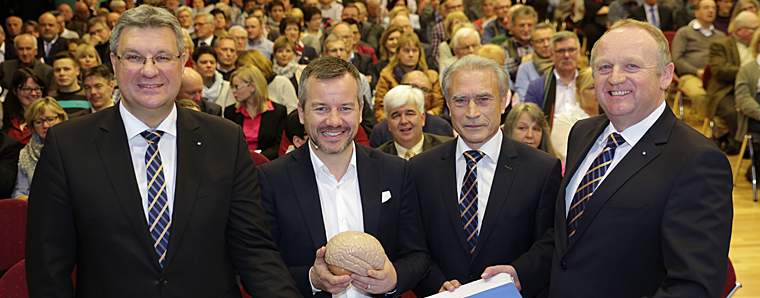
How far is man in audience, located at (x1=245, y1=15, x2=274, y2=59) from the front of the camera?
851 cm

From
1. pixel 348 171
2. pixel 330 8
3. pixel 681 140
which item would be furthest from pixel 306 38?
pixel 681 140

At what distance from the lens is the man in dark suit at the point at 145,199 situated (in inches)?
74.0

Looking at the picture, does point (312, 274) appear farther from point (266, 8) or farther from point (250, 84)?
point (266, 8)

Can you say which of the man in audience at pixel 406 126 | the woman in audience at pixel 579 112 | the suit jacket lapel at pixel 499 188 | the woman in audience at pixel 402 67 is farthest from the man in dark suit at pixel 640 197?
the woman in audience at pixel 402 67

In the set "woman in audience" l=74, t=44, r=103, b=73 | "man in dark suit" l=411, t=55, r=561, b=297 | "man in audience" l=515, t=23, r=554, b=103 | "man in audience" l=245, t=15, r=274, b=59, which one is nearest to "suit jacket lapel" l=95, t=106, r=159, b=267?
"man in dark suit" l=411, t=55, r=561, b=297

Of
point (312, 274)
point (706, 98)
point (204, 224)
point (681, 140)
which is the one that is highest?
point (681, 140)

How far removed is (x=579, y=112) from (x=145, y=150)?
143 inches

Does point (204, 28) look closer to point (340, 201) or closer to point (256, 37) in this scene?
point (256, 37)

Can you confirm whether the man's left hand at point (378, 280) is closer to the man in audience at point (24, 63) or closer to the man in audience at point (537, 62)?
the man in audience at point (537, 62)

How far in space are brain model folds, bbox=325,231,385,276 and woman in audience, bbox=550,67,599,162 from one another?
114 inches

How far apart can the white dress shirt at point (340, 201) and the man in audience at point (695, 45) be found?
6902mm

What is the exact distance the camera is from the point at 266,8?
11547 millimetres

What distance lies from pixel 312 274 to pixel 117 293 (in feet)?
2.14

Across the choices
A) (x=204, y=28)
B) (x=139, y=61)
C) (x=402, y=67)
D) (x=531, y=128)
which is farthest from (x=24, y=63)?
(x=139, y=61)
